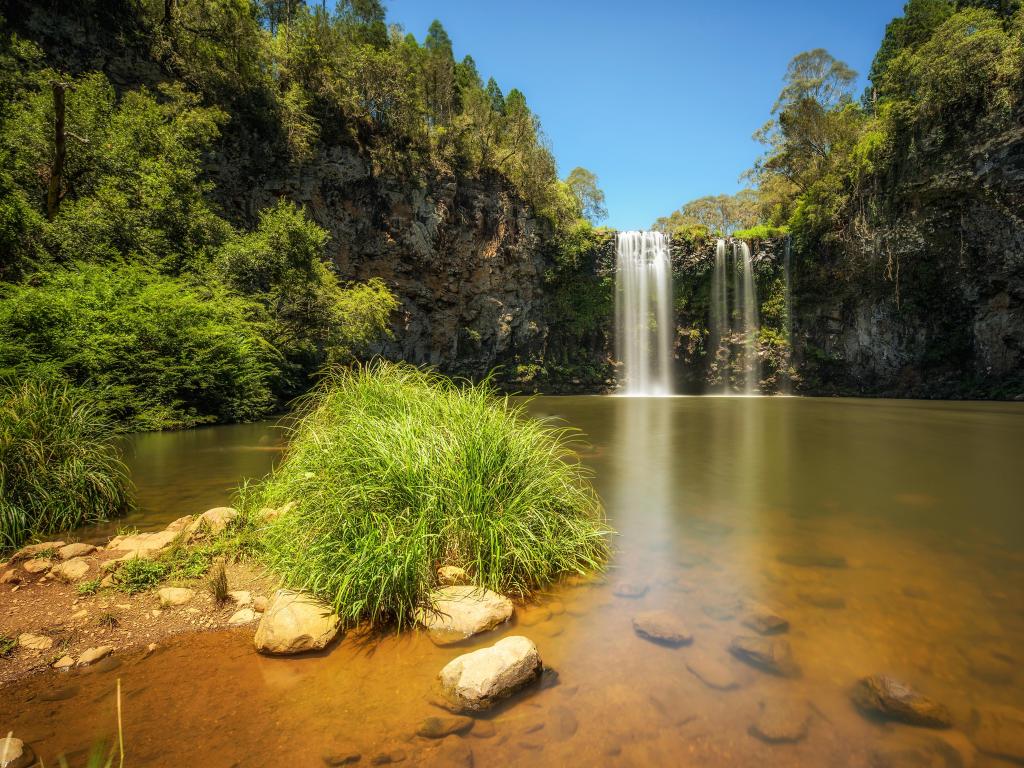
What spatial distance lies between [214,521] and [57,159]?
527 inches

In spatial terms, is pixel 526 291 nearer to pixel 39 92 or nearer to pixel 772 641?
pixel 39 92

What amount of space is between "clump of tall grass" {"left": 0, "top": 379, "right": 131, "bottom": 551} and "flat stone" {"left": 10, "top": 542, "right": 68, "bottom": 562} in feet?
1.14

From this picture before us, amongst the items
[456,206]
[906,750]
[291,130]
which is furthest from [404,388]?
[456,206]

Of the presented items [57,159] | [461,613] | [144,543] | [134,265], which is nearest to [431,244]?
[134,265]

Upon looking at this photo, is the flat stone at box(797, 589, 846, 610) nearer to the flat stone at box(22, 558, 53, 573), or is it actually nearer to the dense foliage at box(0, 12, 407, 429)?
the flat stone at box(22, 558, 53, 573)

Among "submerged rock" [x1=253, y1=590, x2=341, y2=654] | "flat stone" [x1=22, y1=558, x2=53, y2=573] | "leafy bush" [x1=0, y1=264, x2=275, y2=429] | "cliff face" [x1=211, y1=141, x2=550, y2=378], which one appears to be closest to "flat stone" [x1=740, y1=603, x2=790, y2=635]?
"submerged rock" [x1=253, y1=590, x2=341, y2=654]

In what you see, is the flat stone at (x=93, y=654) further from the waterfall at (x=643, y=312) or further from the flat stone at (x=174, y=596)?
the waterfall at (x=643, y=312)

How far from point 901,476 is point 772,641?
651 cm

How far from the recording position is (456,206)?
93.5ft

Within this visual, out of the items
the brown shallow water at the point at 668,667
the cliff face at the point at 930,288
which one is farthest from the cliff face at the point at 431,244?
the brown shallow water at the point at 668,667

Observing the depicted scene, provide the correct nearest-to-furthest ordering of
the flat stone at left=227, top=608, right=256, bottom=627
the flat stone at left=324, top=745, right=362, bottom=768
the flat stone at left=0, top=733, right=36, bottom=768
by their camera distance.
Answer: the flat stone at left=0, top=733, right=36, bottom=768 < the flat stone at left=324, top=745, right=362, bottom=768 < the flat stone at left=227, top=608, right=256, bottom=627

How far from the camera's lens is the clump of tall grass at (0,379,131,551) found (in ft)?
A: 13.0

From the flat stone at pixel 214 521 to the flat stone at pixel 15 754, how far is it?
2261 mm

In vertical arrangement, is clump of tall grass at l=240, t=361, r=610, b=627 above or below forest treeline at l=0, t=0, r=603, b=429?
below
